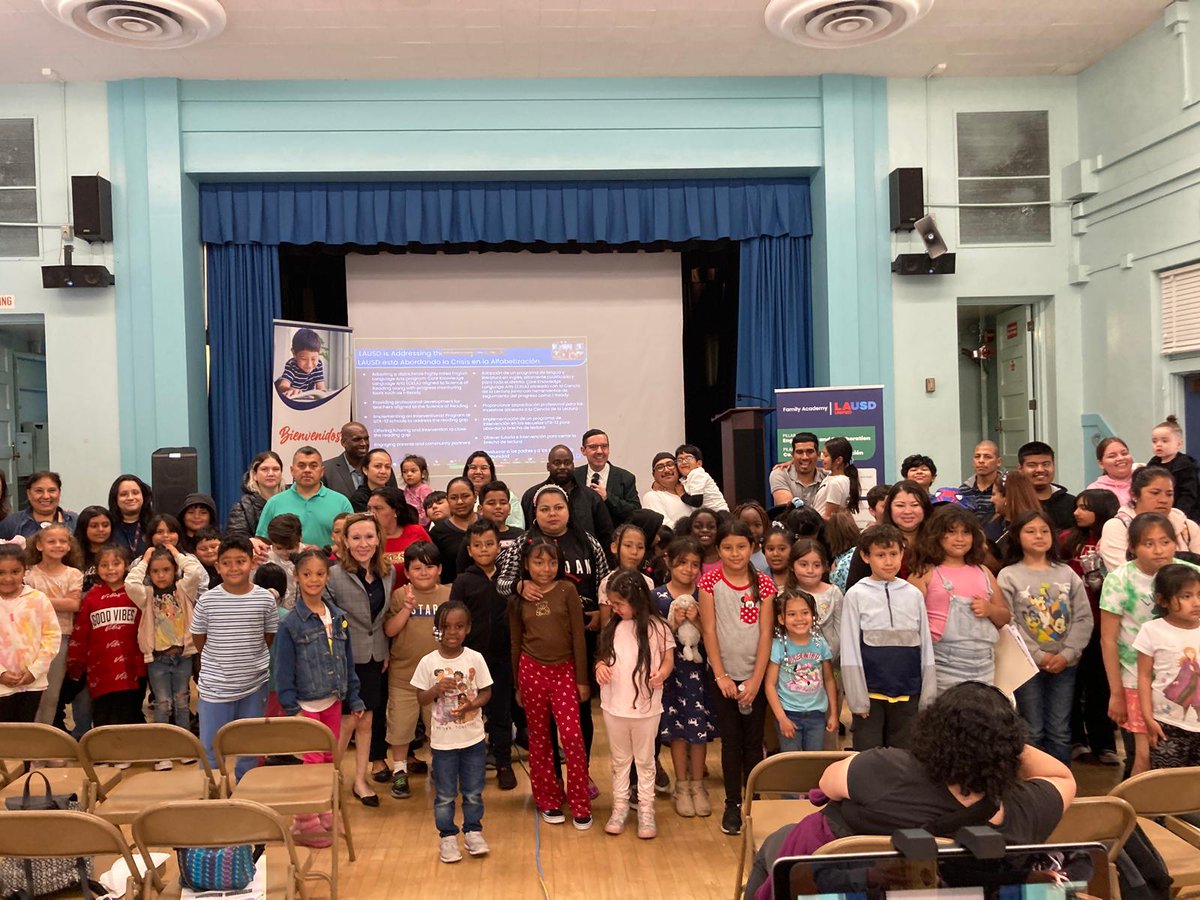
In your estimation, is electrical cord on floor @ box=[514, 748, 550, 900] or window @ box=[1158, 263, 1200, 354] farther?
window @ box=[1158, 263, 1200, 354]

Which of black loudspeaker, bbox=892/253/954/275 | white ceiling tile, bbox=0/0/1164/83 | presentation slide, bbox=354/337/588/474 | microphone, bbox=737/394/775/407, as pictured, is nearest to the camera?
white ceiling tile, bbox=0/0/1164/83

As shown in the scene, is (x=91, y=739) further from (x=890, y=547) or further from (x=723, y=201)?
(x=723, y=201)

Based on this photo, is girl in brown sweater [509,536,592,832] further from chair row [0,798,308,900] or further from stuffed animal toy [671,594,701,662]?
chair row [0,798,308,900]

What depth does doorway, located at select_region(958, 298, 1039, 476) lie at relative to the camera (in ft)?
27.9

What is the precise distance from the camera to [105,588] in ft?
14.6

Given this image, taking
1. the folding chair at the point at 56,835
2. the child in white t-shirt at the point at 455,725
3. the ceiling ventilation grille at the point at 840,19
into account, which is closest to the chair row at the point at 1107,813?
the child in white t-shirt at the point at 455,725

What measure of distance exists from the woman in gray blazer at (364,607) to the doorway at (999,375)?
6.11 meters

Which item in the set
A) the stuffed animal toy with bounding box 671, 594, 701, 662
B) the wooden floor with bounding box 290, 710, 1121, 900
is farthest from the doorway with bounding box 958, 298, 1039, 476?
the stuffed animal toy with bounding box 671, 594, 701, 662

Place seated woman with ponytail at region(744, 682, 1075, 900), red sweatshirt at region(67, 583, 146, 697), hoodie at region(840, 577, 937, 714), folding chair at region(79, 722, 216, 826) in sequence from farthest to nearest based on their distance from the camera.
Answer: red sweatshirt at region(67, 583, 146, 697)
hoodie at region(840, 577, 937, 714)
folding chair at region(79, 722, 216, 826)
seated woman with ponytail at region(744, 682, 1075, 900)

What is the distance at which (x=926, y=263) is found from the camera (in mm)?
7855

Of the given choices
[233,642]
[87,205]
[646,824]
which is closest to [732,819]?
[646,824]

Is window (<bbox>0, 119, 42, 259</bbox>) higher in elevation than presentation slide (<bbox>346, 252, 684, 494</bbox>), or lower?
higher

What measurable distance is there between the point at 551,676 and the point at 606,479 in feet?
7.06

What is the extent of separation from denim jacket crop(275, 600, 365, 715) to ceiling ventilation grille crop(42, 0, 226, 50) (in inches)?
176
